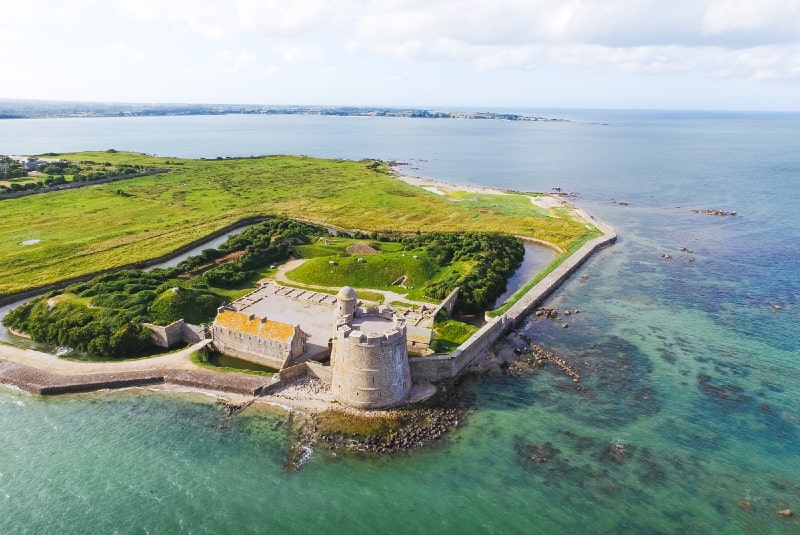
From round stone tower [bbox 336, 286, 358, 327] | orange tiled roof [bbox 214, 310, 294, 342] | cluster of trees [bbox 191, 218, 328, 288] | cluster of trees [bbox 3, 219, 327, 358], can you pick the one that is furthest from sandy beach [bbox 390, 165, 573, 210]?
orange tiled roof [bbox 214, 310, 294, 342]

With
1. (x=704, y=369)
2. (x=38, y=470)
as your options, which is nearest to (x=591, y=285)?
(x=704, y=369)

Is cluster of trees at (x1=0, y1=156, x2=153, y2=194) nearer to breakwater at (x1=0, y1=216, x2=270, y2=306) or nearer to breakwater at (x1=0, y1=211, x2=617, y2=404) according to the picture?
breakwater at (x1=0, y1=216, x2=270, y2=306)

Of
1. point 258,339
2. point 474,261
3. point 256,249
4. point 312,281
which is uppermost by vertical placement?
point 258,339

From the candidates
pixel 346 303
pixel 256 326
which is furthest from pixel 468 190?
pixel 346 303

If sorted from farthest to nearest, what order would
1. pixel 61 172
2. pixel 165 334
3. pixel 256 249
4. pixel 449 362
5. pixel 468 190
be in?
pixel 61 172
pixel 468 190
pixel 256 249
pixel 165 334
pixel 449 362

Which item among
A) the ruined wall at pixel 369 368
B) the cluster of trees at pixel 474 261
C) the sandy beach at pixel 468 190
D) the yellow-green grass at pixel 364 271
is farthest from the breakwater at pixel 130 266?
the sandy beach at pixel 468 190

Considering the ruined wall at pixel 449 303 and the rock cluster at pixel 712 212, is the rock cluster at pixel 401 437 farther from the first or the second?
the rock cluster at pixel 712 212

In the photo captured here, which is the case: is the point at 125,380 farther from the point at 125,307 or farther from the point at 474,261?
the point at 474,261

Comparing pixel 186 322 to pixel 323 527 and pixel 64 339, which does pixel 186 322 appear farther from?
pixel 323 527
